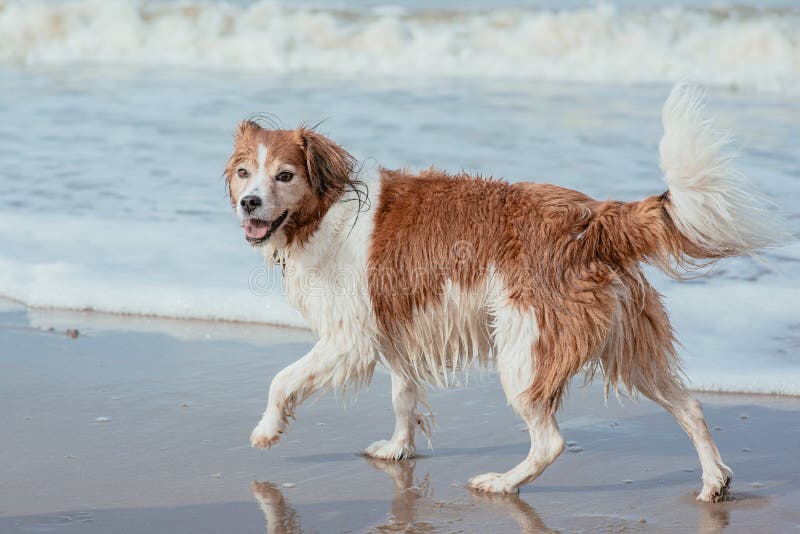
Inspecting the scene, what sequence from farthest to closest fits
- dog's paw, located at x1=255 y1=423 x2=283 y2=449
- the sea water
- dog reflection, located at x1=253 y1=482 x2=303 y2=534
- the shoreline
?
1. the sea water
2. the shoreline
3. dog's paw, located at x1=255 y1=423 x2=283 y2=449
4. dog reflection, located at x1=253 y1=482 x2=303 y2=534

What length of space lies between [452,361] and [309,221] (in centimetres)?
85

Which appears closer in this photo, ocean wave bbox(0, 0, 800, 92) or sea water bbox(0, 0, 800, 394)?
sea water bbox(0, 0, 800, 394)

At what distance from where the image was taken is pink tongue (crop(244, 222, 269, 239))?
4.61m

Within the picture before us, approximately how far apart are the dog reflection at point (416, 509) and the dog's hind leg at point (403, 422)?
0.25 meters

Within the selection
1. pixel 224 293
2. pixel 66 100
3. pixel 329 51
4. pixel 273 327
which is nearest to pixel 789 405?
pixel 273 327

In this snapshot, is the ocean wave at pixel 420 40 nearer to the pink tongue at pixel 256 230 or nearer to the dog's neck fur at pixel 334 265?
the dog's neck fur at pixel 334 265

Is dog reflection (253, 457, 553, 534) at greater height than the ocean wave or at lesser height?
lesser

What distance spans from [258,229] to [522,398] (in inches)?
50.5

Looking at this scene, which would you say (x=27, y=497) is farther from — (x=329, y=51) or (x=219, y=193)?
(x=329, y=51)

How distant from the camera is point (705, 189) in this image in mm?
4102

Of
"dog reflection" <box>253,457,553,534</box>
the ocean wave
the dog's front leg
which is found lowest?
"dog reflection" <box>253,457,553,534</box>

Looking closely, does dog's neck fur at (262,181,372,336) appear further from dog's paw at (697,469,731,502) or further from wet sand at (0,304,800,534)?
dog's paw at (697,469,731,502)

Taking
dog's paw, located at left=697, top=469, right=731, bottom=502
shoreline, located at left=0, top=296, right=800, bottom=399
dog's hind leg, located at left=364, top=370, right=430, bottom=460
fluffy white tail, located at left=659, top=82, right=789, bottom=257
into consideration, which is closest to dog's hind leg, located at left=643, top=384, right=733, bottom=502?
dog's paw, located at left=697, top=469, right=731, bottom=502

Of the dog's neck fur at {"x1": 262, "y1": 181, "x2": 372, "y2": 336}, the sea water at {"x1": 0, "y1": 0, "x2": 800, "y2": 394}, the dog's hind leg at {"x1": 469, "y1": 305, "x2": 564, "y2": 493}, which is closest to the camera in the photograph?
the dog's hind leg at {"x1": 469, "y1": 305, "x2": 564, "y2": 493}
